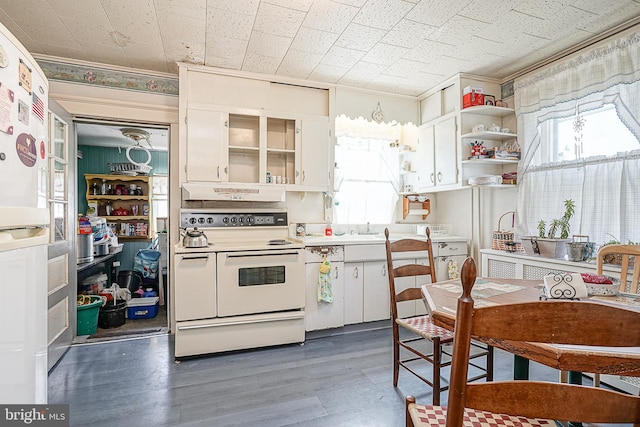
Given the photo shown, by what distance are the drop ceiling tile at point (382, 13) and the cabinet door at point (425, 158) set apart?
1.57 meters

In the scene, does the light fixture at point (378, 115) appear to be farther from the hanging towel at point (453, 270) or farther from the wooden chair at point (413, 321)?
the wooden chair at point (413, 321)

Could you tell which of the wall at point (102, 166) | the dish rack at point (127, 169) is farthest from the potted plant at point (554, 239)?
the wall at point (102, 166)

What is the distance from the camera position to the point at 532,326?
0.65m

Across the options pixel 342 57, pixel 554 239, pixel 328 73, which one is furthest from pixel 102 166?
pixel 554 239

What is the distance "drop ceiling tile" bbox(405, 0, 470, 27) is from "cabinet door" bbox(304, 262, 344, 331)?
208 centimetres

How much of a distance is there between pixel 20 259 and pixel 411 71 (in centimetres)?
323

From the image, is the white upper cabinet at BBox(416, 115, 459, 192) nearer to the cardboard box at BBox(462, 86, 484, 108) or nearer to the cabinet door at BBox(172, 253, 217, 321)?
the cardboard box at BBox(462, 86, 484, 108)

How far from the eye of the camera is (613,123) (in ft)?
7.95

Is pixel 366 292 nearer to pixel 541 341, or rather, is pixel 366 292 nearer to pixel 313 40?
pixel 313 40

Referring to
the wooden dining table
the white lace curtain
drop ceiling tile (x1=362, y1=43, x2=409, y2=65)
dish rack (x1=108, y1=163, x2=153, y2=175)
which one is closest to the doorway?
dish rack (x1=108, y1=163, x2=153, y2=175)

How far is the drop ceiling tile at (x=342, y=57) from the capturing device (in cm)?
276

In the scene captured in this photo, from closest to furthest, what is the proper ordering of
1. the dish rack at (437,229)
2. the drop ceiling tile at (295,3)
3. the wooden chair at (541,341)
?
the wooden chair at (541,341), the drop ceiling tile at (295,3), the dish rack at (437,229)

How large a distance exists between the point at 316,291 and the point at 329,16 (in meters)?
2.23

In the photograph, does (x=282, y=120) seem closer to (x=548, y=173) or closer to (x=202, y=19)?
(x=202, y=19)
